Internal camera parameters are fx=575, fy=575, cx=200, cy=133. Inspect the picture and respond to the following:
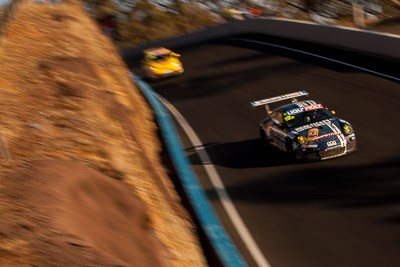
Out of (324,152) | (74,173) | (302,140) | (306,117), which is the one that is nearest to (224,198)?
Answer: (302,140)

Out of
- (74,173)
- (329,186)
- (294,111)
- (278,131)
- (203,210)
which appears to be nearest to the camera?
(74,173)

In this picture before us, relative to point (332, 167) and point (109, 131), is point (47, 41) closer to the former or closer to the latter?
point (109, 131)

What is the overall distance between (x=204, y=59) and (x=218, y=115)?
35.6ft

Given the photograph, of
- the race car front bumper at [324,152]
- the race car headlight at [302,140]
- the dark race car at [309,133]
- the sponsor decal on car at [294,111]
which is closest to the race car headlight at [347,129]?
the dark race car at [309,133]

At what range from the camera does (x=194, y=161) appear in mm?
13883

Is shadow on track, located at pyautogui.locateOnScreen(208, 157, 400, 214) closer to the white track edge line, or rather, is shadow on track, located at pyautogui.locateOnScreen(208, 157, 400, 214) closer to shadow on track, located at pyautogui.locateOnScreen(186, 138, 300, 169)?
the white track edge line

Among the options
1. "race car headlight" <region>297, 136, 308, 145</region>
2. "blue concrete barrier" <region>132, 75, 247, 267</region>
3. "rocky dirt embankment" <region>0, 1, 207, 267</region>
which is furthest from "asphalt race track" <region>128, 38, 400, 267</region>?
"rocky dirt embankment" <region>0, 1, 207, 267</region>

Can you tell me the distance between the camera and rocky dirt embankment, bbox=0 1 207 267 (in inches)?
229

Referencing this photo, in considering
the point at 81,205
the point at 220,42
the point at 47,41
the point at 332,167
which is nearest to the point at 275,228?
the point at 332,167

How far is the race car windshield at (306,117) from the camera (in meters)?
12.9

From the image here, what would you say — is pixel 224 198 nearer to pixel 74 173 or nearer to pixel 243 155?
pixel 243 155

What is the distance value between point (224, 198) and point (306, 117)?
3.00 meters

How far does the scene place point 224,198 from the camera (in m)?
11.4

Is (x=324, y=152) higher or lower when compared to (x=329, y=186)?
higher
